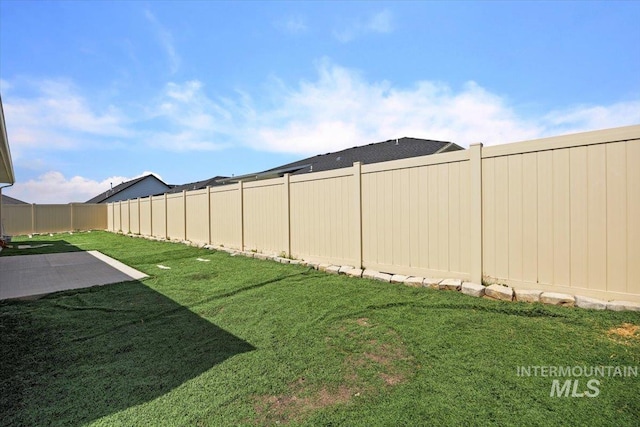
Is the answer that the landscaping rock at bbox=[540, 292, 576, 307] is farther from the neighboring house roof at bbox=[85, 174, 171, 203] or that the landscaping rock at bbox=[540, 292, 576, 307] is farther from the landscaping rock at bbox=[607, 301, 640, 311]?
the neighboring house roof at bbox=[85, 174, 171, 203]

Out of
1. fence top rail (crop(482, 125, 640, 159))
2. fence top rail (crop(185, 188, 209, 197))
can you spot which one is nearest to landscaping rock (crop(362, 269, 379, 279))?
fence top rail (crop(482, 125, 640, 159))

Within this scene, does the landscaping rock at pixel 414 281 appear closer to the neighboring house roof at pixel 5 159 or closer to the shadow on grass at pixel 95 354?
the shadow on grass at pixel 95 354

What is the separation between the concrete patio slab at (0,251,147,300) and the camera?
526 cm

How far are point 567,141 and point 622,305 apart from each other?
5.76 feet

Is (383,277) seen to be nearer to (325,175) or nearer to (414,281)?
(414,281)

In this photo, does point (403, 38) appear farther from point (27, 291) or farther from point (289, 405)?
point (27, 291)

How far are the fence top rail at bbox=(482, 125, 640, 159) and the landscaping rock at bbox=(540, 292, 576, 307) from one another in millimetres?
1637

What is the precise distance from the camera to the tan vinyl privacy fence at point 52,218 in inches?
734

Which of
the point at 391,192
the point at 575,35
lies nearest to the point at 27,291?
the point at 391,192

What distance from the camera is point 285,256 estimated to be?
6.88 metres

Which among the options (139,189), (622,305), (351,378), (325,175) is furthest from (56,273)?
(139,189)

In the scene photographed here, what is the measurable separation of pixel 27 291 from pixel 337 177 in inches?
224

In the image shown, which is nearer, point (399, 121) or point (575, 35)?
point (575, 35)

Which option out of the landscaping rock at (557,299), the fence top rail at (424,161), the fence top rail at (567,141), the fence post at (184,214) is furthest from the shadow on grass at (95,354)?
the fence post at (184,214)
